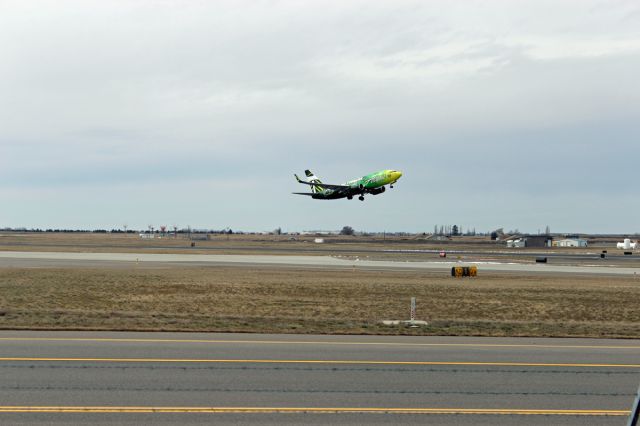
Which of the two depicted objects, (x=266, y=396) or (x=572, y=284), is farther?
(x=572, y=284)

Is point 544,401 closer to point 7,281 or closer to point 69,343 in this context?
point 69,343

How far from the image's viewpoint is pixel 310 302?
35.9 meters

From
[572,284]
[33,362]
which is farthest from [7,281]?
[572,284]

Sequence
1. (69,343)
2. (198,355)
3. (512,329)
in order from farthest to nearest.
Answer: (512,329)
(69,343)
(198,355)

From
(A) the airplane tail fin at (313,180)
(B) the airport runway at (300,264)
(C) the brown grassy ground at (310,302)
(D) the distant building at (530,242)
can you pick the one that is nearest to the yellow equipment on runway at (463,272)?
(C) the brown grassy ground at (310,302)

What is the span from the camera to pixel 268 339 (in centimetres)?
1994

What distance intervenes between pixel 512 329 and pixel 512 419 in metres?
13.2

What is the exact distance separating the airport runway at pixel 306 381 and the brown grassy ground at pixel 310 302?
406 centimetres

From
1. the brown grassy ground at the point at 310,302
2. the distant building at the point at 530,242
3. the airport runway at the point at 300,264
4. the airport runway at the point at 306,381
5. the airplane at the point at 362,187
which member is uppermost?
the airplane at the point at 362,187

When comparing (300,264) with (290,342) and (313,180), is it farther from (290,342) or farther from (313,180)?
(290,342)

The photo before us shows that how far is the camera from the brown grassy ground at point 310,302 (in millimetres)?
24031

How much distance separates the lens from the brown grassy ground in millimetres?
24031

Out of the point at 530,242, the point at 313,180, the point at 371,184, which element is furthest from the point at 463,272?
the point at 530,242

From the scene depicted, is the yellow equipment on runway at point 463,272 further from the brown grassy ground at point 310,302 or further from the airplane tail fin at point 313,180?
the airplane tail fin at point 313,180
